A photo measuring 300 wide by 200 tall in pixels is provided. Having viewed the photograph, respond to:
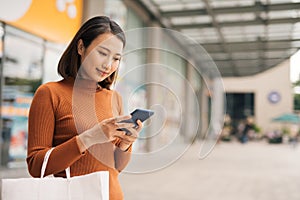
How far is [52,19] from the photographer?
5566 millimetres

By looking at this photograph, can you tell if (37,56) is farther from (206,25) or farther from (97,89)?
(206,25)

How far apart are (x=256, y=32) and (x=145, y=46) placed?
9362 millimetres

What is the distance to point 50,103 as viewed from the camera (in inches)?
37.6

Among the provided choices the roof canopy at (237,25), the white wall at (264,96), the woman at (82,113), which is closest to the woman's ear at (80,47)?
the woman at (82,113)

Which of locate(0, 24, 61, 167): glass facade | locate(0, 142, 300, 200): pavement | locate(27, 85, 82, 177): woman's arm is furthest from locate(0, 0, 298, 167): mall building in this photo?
locate(0, 142, 300, 200): pavement

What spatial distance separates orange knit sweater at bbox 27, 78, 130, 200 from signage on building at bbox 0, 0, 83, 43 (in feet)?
12.8

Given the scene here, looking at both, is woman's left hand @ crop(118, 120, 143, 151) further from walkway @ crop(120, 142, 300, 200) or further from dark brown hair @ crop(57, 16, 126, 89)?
walkway @ crop(120, 142, 300, 200)

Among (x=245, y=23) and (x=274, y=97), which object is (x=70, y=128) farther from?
(x=245, y=23)

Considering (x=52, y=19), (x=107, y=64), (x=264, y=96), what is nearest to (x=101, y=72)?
(x=107, y=64)

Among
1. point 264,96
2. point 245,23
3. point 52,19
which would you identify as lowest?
point 264,96

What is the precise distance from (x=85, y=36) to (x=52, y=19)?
4826 mm

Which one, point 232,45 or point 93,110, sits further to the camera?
point 232,45

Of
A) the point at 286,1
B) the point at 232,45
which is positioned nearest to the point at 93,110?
the point at 286,1

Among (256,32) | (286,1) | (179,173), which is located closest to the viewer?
(179,173)
